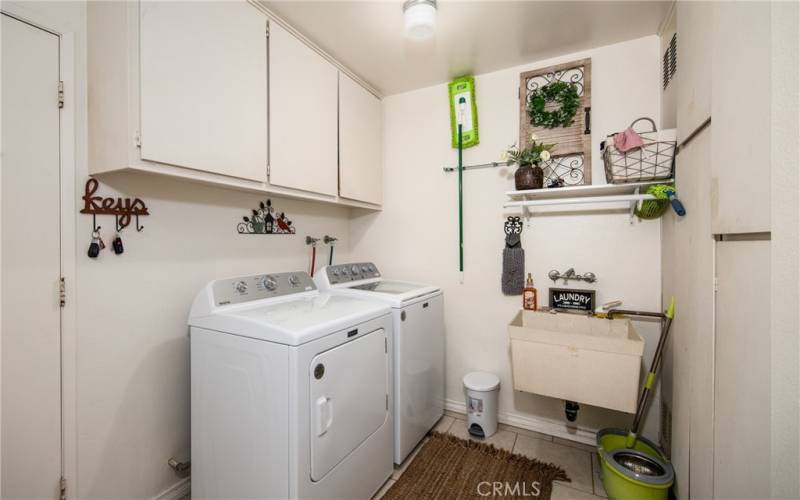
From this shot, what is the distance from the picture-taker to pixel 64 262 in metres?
1.34

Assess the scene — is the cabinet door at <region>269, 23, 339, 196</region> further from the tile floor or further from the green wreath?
the tile floor

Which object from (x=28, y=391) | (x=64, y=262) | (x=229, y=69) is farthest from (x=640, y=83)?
(x=28, y=391)

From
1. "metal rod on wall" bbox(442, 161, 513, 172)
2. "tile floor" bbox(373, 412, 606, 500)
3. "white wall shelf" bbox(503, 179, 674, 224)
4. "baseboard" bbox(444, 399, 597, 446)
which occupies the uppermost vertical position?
"metal rod on wall" bbox(442, 161, 513, 172)

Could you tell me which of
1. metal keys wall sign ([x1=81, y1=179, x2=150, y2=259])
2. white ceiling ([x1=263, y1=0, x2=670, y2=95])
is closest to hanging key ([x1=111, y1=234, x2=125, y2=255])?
metal keys wall sign ([x1=81, y1=179, x2=150, y2=259])

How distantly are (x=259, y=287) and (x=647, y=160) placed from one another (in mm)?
2188

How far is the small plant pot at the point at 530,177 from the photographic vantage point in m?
2.10

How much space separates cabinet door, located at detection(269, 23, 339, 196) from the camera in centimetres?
182

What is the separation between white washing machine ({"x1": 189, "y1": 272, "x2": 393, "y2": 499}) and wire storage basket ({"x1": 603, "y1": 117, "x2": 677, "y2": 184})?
1537 millimetres

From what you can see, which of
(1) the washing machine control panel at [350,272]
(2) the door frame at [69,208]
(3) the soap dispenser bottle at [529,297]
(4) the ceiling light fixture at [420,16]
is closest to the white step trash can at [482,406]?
(3) the soap dispenser bottle at [529,297]

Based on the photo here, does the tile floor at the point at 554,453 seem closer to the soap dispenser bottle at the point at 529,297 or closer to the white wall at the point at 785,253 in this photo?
the soap dispenser bottle at the point at 529,297

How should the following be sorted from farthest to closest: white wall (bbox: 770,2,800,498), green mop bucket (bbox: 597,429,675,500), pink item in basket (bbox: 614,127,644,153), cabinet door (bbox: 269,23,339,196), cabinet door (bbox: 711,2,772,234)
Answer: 1. cabinet door (bbox: 269,23,339,196)
2. pink item in basket (bbox: 614,127,644,153)
3. green mop bucket (bbox: 597,429,675,500)
4. cabinet door (bbox: 711,2,772,234)
5. white wall (bbox: 770,2,800,498)

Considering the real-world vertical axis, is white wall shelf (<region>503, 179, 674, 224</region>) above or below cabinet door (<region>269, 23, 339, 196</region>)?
below

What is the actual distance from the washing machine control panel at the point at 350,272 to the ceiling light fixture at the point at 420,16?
4.98 feet

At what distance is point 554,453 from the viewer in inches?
81.8
